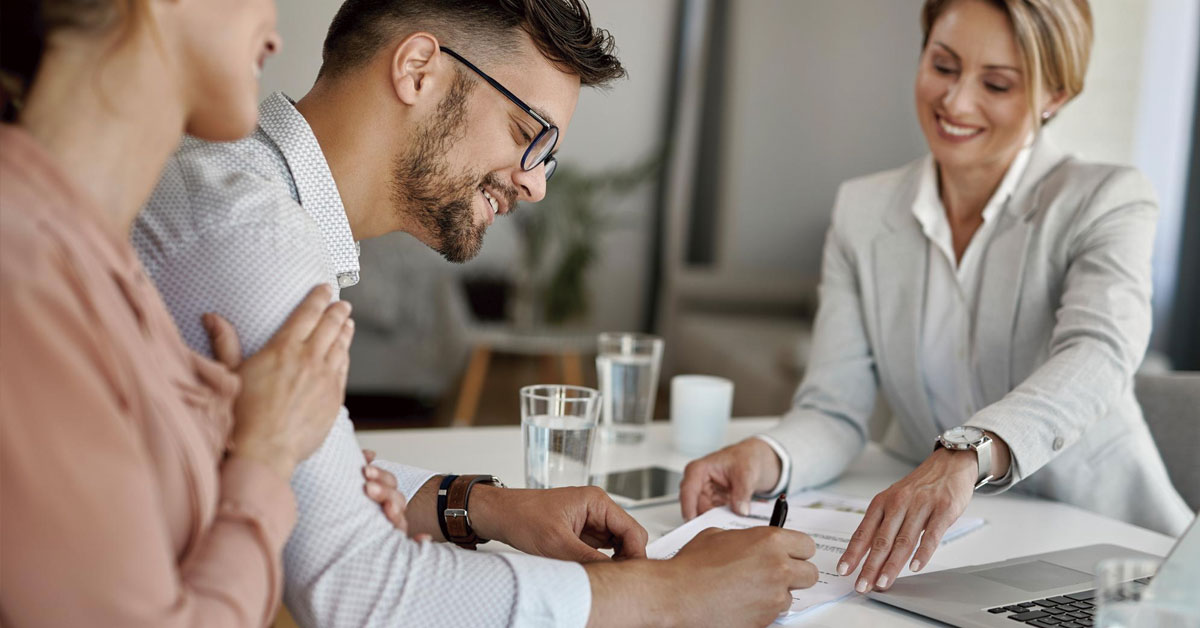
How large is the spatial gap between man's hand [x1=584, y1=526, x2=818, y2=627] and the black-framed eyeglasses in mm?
475

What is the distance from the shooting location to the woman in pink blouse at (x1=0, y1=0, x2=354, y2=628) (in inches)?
22.4

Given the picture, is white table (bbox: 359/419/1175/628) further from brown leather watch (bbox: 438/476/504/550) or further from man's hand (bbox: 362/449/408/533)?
man's hand (bbox: 362/449/408/533)

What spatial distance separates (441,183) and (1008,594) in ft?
2.30

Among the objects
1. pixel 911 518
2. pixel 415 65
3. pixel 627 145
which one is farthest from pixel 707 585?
pixel 627 145

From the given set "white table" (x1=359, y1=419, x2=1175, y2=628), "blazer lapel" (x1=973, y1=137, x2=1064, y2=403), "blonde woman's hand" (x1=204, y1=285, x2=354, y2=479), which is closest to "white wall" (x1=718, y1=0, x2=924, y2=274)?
"blazer lapel" (x1=973, y1=137, x2=1064, y2=403)


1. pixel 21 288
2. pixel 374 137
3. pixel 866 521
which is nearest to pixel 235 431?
pixel 21 288

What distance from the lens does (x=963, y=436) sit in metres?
1.21

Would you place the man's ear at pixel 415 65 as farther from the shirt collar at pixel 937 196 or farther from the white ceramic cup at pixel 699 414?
the shirt collar at pixel 937 196

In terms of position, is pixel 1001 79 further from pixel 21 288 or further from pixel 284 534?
pixel 21 288

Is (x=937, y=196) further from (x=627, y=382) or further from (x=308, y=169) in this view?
(x=308, y=169)

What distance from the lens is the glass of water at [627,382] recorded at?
1615 millimetres

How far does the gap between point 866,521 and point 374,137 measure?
2.13 feet

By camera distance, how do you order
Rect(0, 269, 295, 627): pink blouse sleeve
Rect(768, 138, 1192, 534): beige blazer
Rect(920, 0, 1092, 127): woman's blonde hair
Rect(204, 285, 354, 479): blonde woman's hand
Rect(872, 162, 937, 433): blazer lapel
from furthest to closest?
1. Rect(872, 162, 937, 433): blazer lapel
2. Rect(920, 0, 1092, 127): woman's blonde hair
3. Rect(768, 138, 1192, 534): beige blazer
4. Rect(204, 285, 354, 479): blonde woman's hand
5. Rect(0, 269, 295, 627): pink blouse sleeve

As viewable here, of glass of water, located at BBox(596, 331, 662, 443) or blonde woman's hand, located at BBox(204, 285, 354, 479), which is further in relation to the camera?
glass of water, located at BBox(596, 331, 662, 443)
